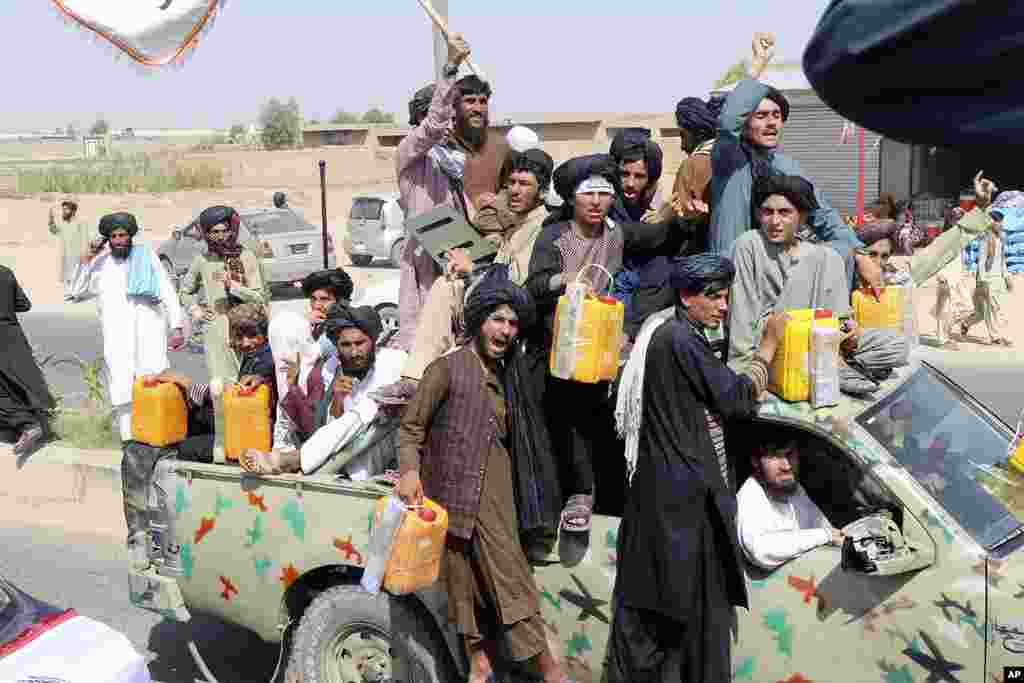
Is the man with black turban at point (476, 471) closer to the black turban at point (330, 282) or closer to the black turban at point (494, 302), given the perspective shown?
the black turban at point (494, 302)

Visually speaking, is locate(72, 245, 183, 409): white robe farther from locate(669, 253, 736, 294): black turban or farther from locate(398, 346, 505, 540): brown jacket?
locate(669, 253, 736, 294): black turban

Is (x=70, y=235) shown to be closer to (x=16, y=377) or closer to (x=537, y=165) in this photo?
(x=16, y=377)

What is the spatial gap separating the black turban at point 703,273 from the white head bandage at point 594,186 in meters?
0.76

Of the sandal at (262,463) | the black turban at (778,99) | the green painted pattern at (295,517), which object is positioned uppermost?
the black turban at (778,99)

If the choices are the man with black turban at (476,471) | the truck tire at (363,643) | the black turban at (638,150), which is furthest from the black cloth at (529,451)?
the black turban at (638,150)

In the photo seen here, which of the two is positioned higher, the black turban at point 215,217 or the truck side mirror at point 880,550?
the black turban at point 215,217

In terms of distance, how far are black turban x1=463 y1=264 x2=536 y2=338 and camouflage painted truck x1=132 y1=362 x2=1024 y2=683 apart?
773mm

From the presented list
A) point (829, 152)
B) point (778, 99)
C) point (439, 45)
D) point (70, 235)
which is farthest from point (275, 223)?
point (778, 99)

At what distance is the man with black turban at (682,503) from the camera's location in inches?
184

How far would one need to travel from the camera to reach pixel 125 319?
9.50 metres

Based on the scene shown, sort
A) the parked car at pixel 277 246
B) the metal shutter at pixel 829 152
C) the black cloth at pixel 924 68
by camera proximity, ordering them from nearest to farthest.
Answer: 1. the black cloth at pixel 924 68
2. the parked car at pixel 277 246
3. the metal shutter at pixel 829 152

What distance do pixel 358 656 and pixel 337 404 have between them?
1112 millimetres

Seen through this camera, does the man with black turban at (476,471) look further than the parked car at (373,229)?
No

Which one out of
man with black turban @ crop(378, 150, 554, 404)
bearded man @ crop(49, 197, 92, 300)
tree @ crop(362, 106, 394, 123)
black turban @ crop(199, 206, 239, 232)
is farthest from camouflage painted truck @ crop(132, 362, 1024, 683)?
tree @ crop(362, 106, 394, 123)
